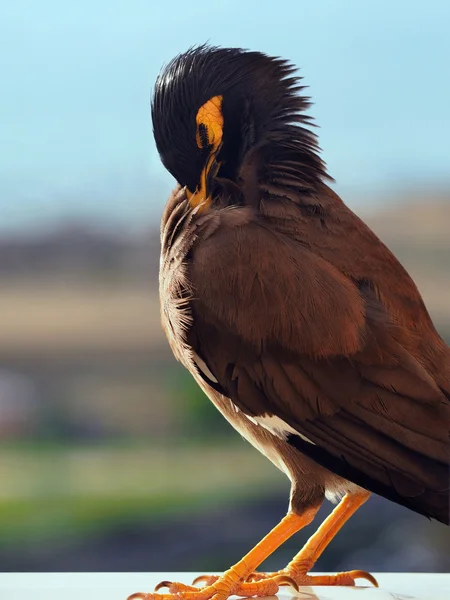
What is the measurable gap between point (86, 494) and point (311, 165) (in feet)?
11.0

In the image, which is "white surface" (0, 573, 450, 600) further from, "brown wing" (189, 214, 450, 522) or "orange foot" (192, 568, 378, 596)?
"brown wing" (189, 214, 450, 522)

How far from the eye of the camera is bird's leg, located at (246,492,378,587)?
1259 millimetres

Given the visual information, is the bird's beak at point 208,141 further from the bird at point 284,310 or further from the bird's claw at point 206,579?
the bird's claw at point 206,579

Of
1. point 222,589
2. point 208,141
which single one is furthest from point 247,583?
point 208,141

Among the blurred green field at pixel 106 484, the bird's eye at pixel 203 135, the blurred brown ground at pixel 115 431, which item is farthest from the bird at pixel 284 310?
the blurred green field at pixel 106 484

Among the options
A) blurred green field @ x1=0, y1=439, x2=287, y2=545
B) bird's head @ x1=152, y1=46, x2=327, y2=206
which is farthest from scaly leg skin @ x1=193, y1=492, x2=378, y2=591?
blurred green field @ x1=0, y1=439, x2=287, y2=545

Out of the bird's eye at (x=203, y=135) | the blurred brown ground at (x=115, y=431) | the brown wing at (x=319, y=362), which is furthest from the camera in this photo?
the blurred brown ground at (x=115, y=431)

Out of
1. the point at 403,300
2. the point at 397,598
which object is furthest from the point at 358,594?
the point at 403,300

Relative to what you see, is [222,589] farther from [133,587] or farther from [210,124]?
[210,124]

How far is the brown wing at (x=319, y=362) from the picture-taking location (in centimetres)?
107

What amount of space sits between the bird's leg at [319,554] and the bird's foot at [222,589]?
6 cm

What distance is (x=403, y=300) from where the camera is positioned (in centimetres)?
116

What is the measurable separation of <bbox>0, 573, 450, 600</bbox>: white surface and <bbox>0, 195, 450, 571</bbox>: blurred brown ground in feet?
7.55

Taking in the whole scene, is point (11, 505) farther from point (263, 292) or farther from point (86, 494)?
point (263, 292)
